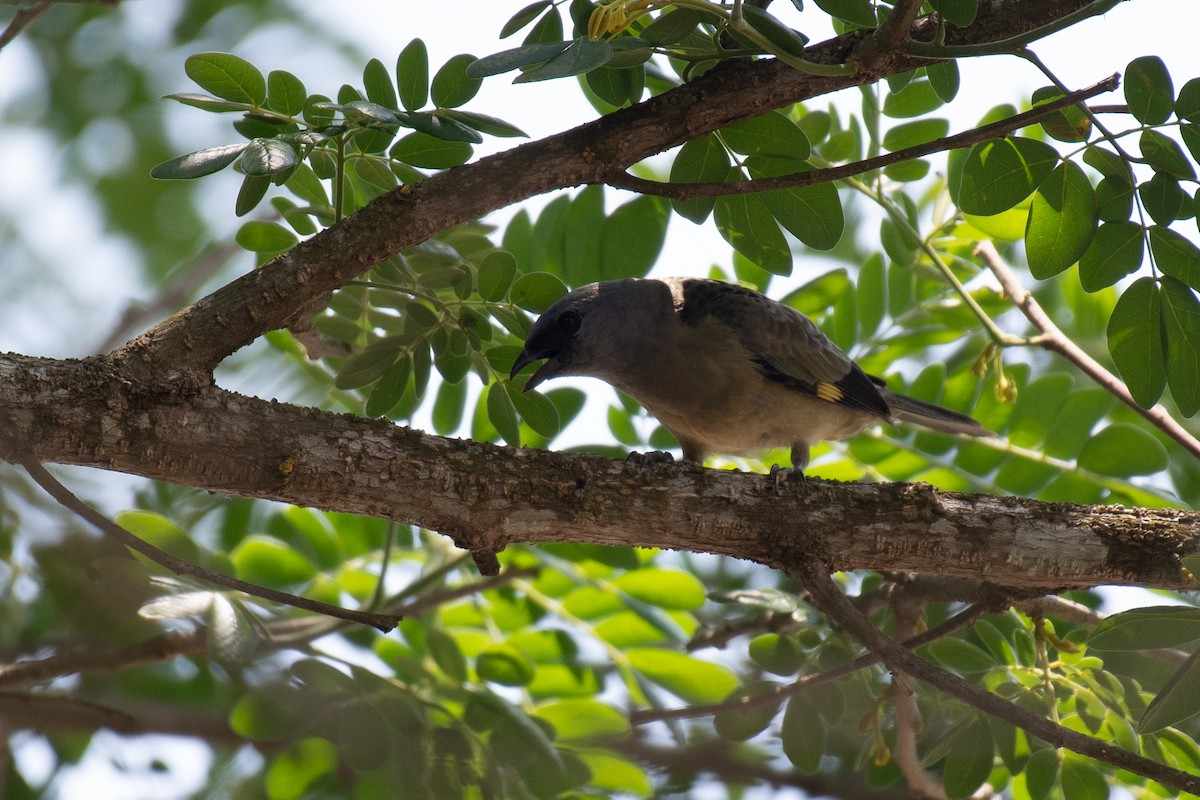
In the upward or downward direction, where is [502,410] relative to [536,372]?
downward

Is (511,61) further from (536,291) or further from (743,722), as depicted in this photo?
(743,722)

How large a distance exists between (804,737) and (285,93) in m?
2.92

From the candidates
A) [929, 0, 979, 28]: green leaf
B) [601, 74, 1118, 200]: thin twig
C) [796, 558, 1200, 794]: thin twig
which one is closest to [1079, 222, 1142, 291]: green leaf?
[601, 74, 1118, 200]: thin twig

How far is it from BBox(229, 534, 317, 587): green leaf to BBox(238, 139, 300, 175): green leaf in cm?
205

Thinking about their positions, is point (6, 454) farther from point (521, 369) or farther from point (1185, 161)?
point (1185, 161)

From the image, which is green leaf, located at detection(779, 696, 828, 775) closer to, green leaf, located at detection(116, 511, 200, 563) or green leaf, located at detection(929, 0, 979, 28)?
green leaf, located at detection(116, 511, 200, 563)

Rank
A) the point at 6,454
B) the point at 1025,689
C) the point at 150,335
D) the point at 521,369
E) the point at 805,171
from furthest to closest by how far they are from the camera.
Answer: the point at 521,369, the point at 1025,689, the point at 805,171, the point at 150,335, the point at 6,454

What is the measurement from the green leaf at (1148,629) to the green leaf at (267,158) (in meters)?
2.70

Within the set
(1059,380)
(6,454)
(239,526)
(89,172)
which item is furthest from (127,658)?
(1059,380)

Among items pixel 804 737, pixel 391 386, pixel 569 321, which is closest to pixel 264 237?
pixel 391 386

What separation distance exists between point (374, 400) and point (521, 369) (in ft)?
2.11

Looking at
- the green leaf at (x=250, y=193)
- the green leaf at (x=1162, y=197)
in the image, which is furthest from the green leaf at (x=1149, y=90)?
the green leaf at (x=250, y=193)

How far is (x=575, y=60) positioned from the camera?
8.14ft

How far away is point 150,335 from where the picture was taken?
2.99m
